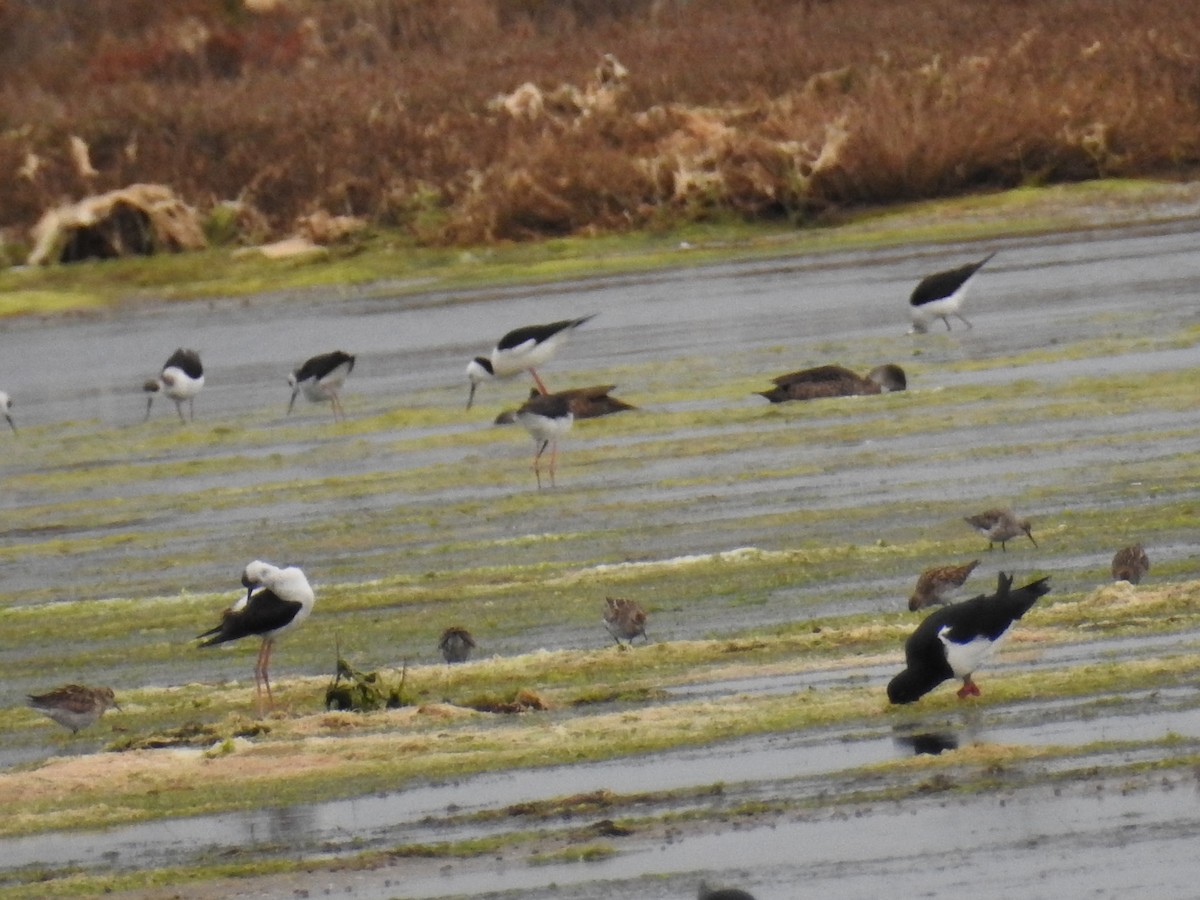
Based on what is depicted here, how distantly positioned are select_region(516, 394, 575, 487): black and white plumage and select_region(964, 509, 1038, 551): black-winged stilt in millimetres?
4372

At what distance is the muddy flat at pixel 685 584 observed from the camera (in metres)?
7.84

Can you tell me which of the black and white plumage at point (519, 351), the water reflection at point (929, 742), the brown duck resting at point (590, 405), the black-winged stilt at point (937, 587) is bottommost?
the brown duck resting at point (590, 405)

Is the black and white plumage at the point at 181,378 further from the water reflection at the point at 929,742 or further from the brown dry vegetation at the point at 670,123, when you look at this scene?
the brown dry vegetation at the point at 670,123

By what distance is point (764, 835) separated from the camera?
780cm

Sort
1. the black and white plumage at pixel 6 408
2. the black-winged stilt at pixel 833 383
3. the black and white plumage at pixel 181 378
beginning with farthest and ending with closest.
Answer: the black and white plumage at pixel 6 408
the black and white plumage at pixel 181 378
the black-winged stilt at pixel 833 383

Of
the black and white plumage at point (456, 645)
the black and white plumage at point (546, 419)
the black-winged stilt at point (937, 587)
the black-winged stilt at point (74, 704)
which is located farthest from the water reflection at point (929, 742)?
the black and white plumage at point (546, 419)

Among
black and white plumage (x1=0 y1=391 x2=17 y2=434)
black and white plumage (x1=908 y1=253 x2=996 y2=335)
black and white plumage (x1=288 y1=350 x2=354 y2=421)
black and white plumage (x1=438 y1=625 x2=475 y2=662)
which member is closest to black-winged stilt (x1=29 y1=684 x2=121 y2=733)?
black and white plumage (x1=438 y1=625 x2=475 y2=662)

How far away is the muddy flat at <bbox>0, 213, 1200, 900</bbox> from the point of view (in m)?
7.84

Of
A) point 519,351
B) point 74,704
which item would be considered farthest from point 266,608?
point 519,351

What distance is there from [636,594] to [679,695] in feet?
7.70

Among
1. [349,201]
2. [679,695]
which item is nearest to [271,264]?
[349,201]

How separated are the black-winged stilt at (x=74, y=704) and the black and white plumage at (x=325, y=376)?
996 cm

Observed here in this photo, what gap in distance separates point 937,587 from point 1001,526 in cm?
134

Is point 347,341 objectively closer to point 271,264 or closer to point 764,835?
point 271,264
